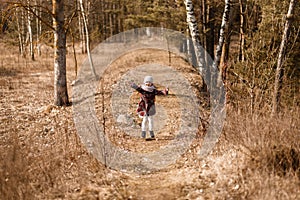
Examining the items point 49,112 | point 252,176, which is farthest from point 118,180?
point 49,112

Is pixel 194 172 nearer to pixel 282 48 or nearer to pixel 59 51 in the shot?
→ pixel 282 48

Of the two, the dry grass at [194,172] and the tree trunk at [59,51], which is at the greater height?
the tree trunk at [59,51]

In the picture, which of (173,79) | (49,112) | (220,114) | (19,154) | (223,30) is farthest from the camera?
(173,79)

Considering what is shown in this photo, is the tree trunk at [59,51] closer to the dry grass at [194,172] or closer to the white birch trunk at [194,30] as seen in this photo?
the white birch trunk at [194,30]

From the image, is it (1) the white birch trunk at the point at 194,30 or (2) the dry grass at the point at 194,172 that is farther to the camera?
(1) the white birch trunk at the point at 194,30

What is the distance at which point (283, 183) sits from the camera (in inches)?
163

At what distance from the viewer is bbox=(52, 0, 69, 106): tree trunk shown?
10.1 m

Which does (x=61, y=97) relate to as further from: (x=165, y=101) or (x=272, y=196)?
(x=272, y=196)

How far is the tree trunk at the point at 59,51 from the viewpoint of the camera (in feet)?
33.1

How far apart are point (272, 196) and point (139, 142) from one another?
386 cm

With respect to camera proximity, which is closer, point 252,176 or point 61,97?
point 252,176

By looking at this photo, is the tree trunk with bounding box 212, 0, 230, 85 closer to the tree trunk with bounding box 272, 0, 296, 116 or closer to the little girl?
the tree trunk with bounding box 272, 0, 296, 116

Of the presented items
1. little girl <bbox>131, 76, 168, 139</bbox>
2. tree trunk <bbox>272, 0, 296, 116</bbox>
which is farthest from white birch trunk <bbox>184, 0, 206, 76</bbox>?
tree trunk <bbox>272, 0, 296, 116</bbox>

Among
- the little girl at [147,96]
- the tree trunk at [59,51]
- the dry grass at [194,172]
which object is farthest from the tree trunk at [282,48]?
the tree trunk at [59,51]
